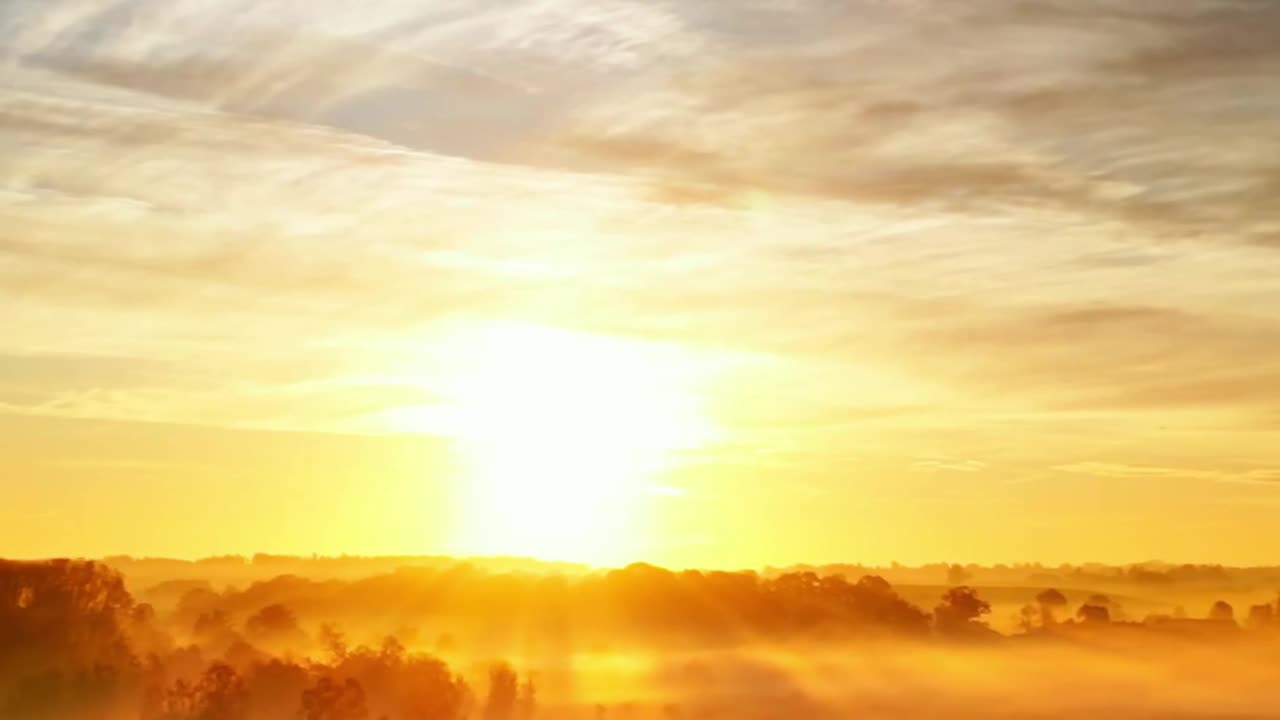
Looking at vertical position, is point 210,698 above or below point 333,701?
below

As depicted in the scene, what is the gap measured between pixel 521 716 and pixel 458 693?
12.8 meters

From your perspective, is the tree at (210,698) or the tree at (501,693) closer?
the tree at (210,698)

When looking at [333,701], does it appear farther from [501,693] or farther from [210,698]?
[501,693]

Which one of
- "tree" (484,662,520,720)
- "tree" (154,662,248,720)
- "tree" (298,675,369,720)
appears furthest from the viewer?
"tree" (484,662,520,720)

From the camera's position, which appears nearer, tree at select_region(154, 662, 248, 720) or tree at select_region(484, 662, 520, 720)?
tree at select_region(154, 662, 248, 720)

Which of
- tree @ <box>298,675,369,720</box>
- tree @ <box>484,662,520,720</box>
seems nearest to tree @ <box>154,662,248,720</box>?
tree @ <box>298,675,369,720</box>

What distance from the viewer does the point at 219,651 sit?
626 feet

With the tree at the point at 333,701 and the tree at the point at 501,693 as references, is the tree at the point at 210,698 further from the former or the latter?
the tree at the point at 501,693

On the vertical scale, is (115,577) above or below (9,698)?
above

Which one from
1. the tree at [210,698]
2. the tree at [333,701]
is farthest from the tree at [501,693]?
the tree at [210,698]

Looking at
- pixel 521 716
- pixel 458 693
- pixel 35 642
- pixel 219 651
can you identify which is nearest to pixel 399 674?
pixel 458 693

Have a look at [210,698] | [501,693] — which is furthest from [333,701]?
[501,693]

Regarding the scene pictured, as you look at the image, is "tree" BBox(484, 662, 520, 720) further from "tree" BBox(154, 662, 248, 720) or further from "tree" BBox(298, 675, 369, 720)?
"tree" BBox(154, 662, 248, 720)

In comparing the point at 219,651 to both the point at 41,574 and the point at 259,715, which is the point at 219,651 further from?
the point at 41,574
